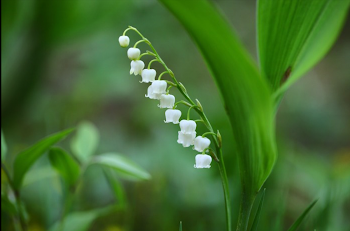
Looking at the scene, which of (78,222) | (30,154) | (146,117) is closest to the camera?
(30,154)

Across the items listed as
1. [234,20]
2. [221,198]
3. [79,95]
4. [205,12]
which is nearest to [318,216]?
[221,198]

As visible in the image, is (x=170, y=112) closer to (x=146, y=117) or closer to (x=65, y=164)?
(x=65, y=164)

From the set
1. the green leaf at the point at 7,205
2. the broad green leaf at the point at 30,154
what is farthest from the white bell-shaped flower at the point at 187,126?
the green leaf at the point at 7,205

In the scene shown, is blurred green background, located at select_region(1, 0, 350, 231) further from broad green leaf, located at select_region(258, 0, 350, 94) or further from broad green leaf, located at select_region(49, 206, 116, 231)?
broad green leaf, located at select_region(258, 0, 350, 94)

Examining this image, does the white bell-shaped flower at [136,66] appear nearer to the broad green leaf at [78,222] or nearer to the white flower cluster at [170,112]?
the white flower cluster at [170,112]

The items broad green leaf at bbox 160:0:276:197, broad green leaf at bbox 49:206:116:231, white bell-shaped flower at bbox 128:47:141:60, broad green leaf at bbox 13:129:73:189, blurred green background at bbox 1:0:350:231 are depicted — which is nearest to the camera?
broad green leaf at bbox 160:0:276:197

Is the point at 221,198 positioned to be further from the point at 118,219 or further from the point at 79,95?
the point at 79,95

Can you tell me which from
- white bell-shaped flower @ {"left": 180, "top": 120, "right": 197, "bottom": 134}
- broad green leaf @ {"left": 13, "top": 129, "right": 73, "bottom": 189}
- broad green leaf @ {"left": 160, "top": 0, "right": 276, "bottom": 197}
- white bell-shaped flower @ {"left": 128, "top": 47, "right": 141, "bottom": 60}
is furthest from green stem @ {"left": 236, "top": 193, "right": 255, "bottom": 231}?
broad green leaf @ {"left": 13, "top": 129, "right": 73, "bottom": 189}

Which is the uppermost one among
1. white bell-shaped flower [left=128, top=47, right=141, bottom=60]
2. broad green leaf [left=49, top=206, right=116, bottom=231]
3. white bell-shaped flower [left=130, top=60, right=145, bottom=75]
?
white bell-shaped flower [left=128, top=47, right=141, bottom=60]

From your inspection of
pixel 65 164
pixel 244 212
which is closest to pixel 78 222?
pixel 65 164
